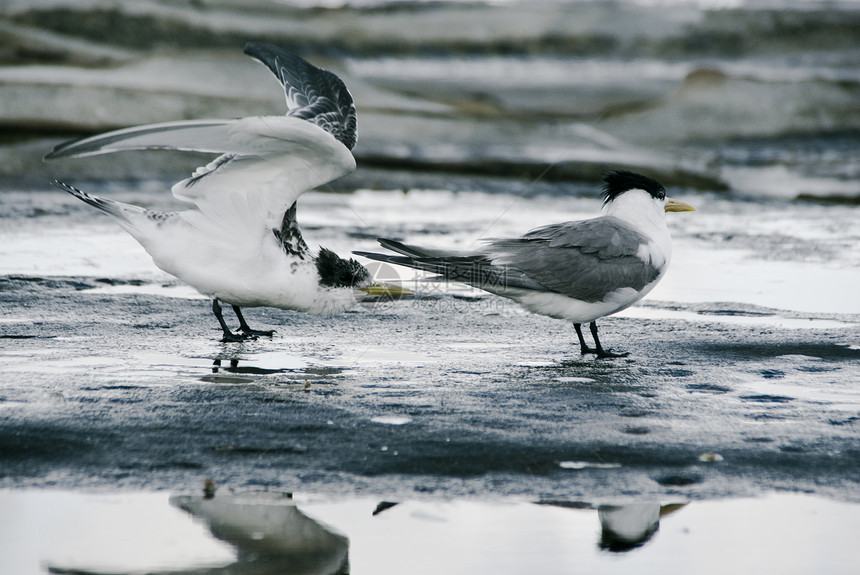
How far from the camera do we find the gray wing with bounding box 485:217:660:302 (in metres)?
5.39

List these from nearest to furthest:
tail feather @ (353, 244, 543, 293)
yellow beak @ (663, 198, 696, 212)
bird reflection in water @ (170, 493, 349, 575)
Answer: bird reflection in water @ (170, 493, 349, 575) < tail feather @ (353, 244, 543, 293) < yellow beak @ (663, 198, 696, 212)

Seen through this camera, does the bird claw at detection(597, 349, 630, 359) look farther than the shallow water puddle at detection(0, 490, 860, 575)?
Yes

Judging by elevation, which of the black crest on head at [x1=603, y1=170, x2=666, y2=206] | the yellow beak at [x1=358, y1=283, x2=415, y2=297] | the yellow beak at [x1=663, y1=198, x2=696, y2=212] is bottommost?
the yellow beak at [x1=358, y1=283, x2=415, y2=297]

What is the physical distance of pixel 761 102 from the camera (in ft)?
50.4

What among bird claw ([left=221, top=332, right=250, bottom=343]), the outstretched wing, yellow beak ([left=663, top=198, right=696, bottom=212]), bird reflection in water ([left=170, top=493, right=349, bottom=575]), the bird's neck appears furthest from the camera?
yellow beak ([left=663, top=198, right=696, bottom=212])

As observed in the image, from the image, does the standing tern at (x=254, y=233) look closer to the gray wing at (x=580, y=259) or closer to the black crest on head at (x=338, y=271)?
the black crest on head at (x=338, y=271)

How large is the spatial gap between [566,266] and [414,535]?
2.63 meters

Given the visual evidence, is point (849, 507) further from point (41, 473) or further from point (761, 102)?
point (761, 102)

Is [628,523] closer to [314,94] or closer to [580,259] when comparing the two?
[580,259]

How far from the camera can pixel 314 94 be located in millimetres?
6250

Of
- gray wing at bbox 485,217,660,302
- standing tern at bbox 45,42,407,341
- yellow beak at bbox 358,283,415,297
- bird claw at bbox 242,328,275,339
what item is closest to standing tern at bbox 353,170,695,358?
gray wing at bbox 485,217,660,302

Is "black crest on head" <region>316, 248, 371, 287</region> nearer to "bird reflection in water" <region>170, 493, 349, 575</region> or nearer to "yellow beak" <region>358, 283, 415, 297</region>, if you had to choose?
"yellow beak" <region>358, 283, 415, 297</region>

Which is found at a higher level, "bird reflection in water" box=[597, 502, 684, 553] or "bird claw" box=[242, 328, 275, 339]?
"bird claw" box=[242, 328, 275, 339]

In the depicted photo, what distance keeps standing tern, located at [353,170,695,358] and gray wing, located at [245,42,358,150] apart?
1.03 m
